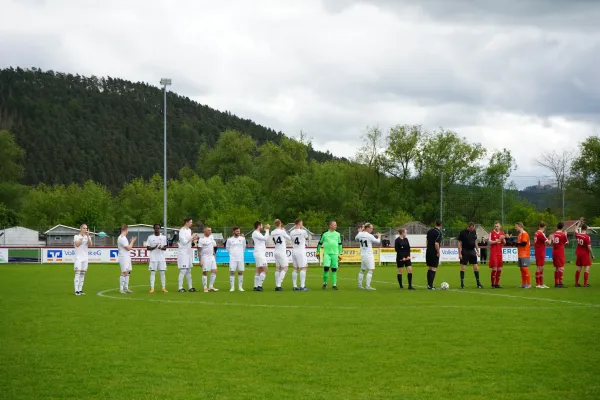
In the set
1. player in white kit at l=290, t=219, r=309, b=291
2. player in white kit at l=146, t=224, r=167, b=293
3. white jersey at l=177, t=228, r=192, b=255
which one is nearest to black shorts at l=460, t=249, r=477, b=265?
player in white kit at l=290, t=219, r=309, b=291

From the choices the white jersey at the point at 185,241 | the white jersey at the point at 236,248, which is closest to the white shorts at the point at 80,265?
the white jersey at the point at 185,241

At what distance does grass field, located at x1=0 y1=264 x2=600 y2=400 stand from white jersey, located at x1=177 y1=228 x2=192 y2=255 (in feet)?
13.0

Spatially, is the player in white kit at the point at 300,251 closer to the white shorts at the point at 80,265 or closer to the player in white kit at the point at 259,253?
the player in white kit at the point at 259,253

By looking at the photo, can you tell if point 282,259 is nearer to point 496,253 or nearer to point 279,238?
point 279,238

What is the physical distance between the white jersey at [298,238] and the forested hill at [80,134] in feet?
485

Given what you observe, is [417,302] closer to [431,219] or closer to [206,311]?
[206,311]

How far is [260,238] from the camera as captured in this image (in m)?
25.6

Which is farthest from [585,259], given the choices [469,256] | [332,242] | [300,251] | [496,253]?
[300,251]

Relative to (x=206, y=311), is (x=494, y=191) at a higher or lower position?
higher

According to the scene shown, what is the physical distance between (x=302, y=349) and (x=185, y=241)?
13466mm

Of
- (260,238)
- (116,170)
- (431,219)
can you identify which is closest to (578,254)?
(260,238)

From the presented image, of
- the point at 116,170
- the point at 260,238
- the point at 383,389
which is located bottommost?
the point at 383,389

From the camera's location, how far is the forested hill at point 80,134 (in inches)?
6713

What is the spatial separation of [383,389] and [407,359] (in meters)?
2.05
